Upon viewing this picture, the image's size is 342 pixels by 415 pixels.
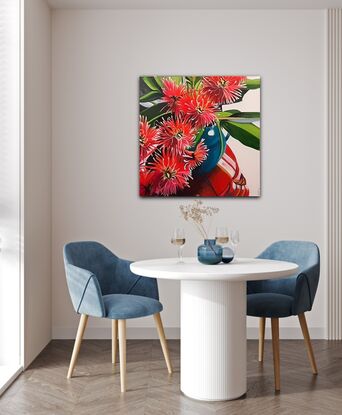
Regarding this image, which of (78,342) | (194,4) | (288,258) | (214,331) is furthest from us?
(194,4)

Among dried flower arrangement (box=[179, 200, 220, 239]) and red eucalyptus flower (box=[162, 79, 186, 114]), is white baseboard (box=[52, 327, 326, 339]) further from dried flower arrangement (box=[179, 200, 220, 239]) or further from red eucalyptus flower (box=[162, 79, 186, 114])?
red eucalyptus flower (box=[162, 79, 186, 114])

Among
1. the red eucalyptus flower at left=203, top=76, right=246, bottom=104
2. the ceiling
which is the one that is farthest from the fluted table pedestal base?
the ceiling

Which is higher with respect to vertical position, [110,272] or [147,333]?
[110,272]

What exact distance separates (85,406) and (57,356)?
3.60 feet

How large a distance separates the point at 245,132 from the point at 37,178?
1735 millimetres

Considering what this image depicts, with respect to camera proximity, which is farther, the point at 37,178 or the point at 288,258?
the point at 37,178

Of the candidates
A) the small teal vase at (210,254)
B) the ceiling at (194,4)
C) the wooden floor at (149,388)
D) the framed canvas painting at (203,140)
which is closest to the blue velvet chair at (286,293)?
the wooden floor at (149,388)

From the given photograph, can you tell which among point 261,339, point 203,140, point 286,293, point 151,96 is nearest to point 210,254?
point 286,293

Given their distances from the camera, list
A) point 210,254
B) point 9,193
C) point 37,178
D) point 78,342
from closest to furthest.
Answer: point 210,254 < point 78,342 < point 9,193 < point 37,178

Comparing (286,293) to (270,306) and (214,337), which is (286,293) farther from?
(214,337)

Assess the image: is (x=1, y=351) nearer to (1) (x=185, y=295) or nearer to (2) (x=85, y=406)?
(2) (x=85, y=406)

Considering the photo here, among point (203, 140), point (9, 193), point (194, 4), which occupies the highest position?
point (194, 4)

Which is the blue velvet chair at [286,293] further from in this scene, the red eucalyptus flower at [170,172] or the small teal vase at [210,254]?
the red eucalyptus flower at [170,172]

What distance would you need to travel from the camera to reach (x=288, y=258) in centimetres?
402
